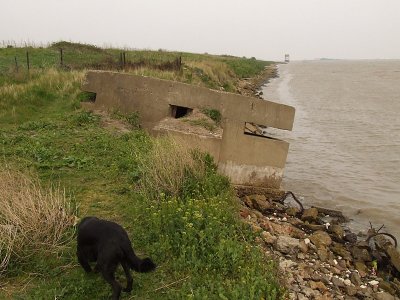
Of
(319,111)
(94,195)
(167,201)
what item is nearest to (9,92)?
(94,195)

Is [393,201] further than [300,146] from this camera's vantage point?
No

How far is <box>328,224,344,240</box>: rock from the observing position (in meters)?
7.11

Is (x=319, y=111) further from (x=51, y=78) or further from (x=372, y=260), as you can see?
(x=372, y=260)

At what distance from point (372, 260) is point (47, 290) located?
4941mm

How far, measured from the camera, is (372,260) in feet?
20.9

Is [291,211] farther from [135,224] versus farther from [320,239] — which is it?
[135,224]

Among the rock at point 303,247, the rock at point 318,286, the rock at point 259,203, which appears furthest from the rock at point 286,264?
the rock at point 259,203

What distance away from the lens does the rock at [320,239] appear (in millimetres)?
6523

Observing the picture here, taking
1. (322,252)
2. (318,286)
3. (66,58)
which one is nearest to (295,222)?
(322,252)

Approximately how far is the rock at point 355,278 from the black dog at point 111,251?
3.21 meters

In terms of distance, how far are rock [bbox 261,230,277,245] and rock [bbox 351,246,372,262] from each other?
1384mm

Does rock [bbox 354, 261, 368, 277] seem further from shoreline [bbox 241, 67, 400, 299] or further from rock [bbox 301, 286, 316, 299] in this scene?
rock [bbox 301, 286, 316, 299]

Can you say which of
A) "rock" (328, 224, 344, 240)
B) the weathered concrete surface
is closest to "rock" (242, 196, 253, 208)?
the weathered concrete surface

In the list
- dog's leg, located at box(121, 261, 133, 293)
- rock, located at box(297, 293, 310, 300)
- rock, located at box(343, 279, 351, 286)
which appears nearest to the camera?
dog's leg, located at box(121, 261, 133, 293)
